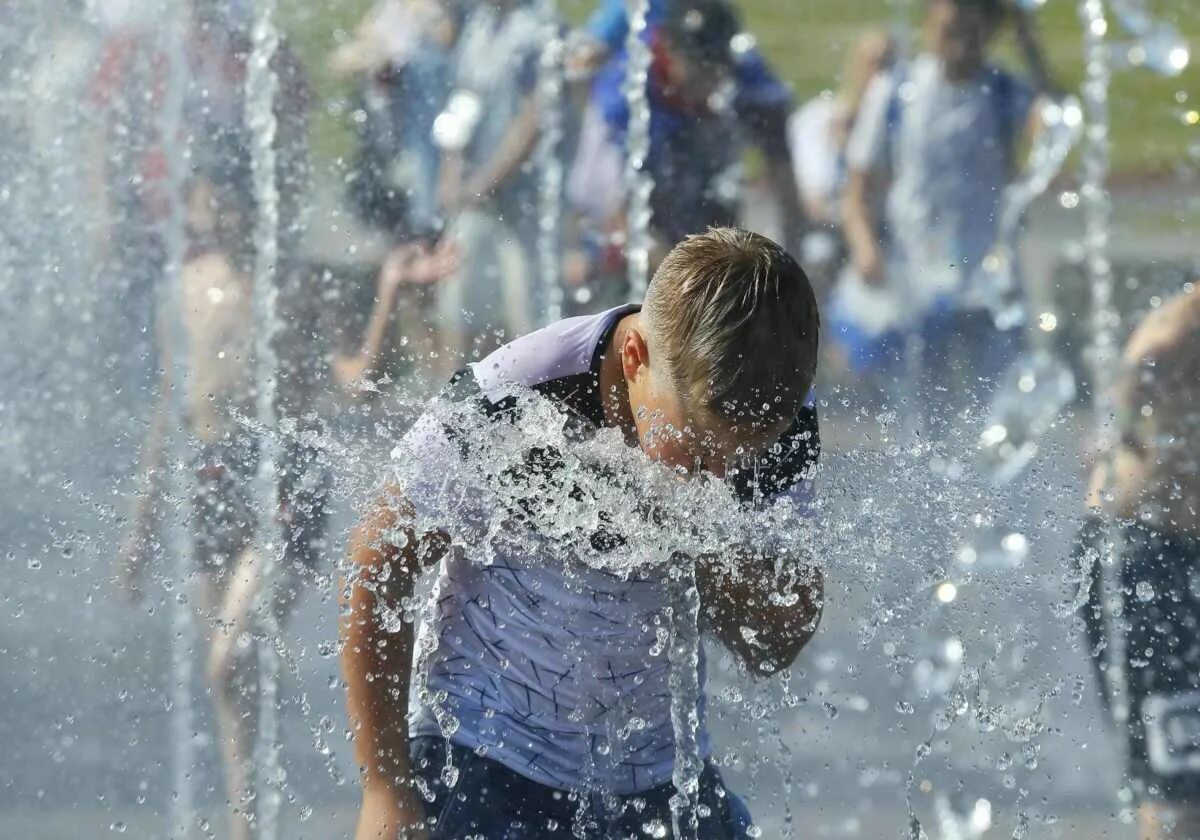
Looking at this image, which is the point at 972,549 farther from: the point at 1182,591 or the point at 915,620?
the point at 1182,591

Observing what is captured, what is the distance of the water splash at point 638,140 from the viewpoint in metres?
5.50

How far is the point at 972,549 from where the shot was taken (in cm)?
483

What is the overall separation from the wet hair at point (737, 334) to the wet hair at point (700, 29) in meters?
3.65

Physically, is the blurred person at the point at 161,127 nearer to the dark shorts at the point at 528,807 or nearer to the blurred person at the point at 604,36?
the blurred person at the point at 604,36

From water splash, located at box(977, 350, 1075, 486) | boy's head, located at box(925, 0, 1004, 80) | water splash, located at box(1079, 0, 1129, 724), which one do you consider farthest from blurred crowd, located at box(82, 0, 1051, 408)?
water splash, located at box(1079, 0, 1129, 724)

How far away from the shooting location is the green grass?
5.63 metres

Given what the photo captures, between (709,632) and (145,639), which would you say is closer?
(709,632)

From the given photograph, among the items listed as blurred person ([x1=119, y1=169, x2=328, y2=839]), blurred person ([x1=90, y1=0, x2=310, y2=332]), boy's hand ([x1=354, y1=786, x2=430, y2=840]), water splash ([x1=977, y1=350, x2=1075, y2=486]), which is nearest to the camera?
boy's hand ([x1=354, y1=786, x2=430, y2=840])

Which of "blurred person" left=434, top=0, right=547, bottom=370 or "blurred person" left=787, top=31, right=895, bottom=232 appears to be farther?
"blurred person" left=787, top=31, right=895, bottom=232

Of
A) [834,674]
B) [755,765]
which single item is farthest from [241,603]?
[834,674]

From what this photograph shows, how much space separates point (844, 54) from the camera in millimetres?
6523

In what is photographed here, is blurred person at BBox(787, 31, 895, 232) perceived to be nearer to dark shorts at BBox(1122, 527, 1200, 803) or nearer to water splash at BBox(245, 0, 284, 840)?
water splash at BBox(245, 0, 284, 840)

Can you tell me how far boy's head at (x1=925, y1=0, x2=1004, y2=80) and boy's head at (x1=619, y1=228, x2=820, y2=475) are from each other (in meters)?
3.84

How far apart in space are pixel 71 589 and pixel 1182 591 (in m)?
2.75
